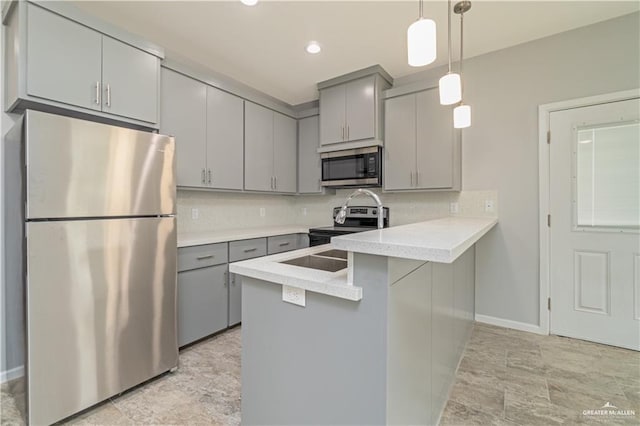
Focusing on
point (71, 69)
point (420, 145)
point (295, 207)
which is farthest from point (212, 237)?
point (420, 145)

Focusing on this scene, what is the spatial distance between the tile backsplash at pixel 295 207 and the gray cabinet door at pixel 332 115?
2.47 ft

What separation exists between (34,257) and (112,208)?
0.42 m

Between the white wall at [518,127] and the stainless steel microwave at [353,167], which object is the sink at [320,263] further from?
the white wall at [518,127]

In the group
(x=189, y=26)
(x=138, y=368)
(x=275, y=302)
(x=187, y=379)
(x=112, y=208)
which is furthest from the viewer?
(x=189, y=26)

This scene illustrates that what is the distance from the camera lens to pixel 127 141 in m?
1.79

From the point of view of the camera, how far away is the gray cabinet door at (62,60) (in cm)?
169

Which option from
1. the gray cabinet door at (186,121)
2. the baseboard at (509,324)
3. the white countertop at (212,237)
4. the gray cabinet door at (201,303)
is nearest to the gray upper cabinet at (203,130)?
the gray cabinet door at (186,121)

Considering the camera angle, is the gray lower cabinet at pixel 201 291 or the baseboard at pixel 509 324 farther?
the baseboard at pixel 509 324

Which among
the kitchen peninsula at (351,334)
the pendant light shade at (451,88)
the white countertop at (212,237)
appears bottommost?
the kitchen peninsula at (351,334)

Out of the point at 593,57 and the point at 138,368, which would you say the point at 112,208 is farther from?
the point at 593,57

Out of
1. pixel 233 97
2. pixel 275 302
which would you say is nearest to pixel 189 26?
pixel 233 97

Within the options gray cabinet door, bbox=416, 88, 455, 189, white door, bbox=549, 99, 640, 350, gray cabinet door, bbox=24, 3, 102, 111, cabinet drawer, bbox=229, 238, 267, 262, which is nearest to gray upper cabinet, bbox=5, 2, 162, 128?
gray cabinet door, bbox=24, 3, 102, 111

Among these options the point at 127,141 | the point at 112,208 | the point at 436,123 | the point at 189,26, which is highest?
the point at 189,26

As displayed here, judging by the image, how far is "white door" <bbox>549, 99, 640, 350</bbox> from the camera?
7.56 feet
